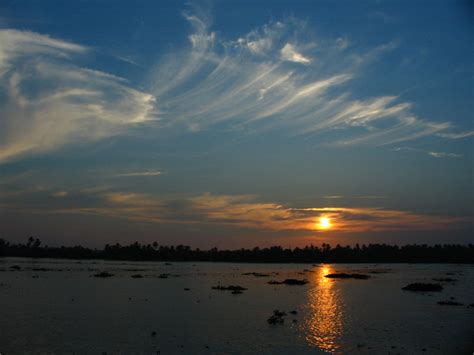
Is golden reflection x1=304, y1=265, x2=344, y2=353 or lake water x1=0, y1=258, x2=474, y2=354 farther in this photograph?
golden reflection x1=304, y1=265, x2=344, y2=353

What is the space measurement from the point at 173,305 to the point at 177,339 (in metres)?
20.0

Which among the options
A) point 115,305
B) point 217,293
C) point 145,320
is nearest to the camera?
point 145,320

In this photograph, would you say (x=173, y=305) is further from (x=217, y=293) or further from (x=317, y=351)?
(x=317, y=351)

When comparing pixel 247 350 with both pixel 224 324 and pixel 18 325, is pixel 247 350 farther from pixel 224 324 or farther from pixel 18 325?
pixel 18 325

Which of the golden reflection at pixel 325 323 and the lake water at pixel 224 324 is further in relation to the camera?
the golden reflection at pixel 325 323

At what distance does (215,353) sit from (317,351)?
280 inches

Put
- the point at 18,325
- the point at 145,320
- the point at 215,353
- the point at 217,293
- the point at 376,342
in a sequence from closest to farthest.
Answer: the point at 215,353
the point at 376,342
the point at 18,325
the point at 145,320
the point at 217,293

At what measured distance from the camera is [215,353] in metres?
29.4

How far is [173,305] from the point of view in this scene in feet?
173

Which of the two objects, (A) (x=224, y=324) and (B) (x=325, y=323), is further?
(B) (x=325, y=323)

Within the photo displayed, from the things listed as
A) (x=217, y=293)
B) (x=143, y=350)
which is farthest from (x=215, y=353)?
(x=217, y=293)

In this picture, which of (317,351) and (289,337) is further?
(289,337)

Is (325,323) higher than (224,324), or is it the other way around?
(224,324)

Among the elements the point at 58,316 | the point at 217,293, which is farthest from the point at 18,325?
the point at 217,293
